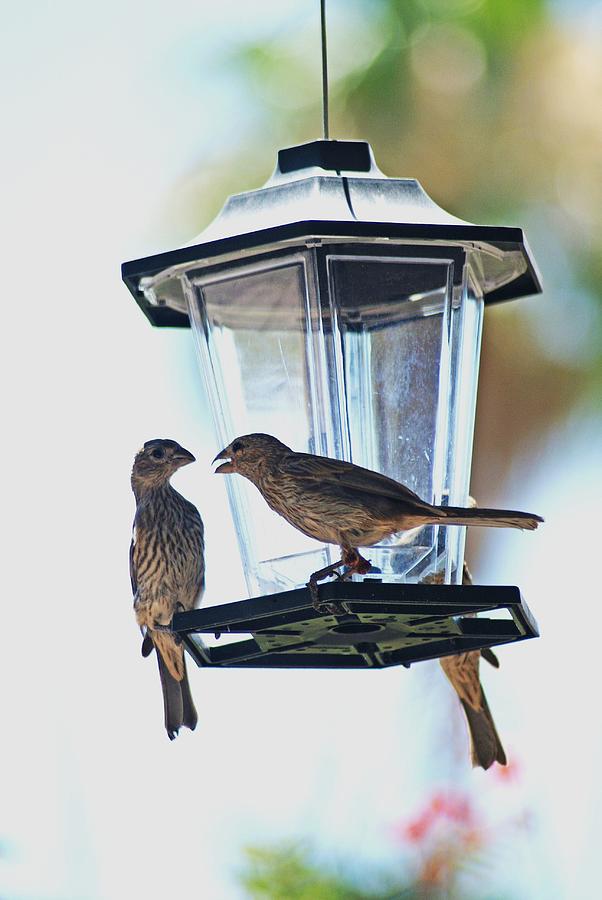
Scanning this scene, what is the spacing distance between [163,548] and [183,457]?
13.0 inches

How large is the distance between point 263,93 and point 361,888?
5414 mm

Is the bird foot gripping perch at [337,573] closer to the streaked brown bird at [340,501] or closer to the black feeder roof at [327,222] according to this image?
the streaked brown bird at [340,501]

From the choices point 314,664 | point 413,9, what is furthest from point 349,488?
point 413,9

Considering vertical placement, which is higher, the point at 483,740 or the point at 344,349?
the point at 344,349

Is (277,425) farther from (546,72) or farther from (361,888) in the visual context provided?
(546,72)

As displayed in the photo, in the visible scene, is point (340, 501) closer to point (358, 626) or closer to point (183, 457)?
point (358, 626)

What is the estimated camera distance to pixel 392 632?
4.34m

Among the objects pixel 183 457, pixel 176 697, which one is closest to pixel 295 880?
pixel 176 697

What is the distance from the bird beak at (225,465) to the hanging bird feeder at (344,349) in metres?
0.10

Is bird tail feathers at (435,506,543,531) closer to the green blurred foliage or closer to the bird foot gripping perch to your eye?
the bird foot gripping perch

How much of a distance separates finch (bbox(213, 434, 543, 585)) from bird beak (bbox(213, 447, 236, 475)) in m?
0.07

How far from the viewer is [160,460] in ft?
18.9

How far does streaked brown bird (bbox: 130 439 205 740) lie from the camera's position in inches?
226

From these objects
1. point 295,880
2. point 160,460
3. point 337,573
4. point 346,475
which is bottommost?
point 295,880
